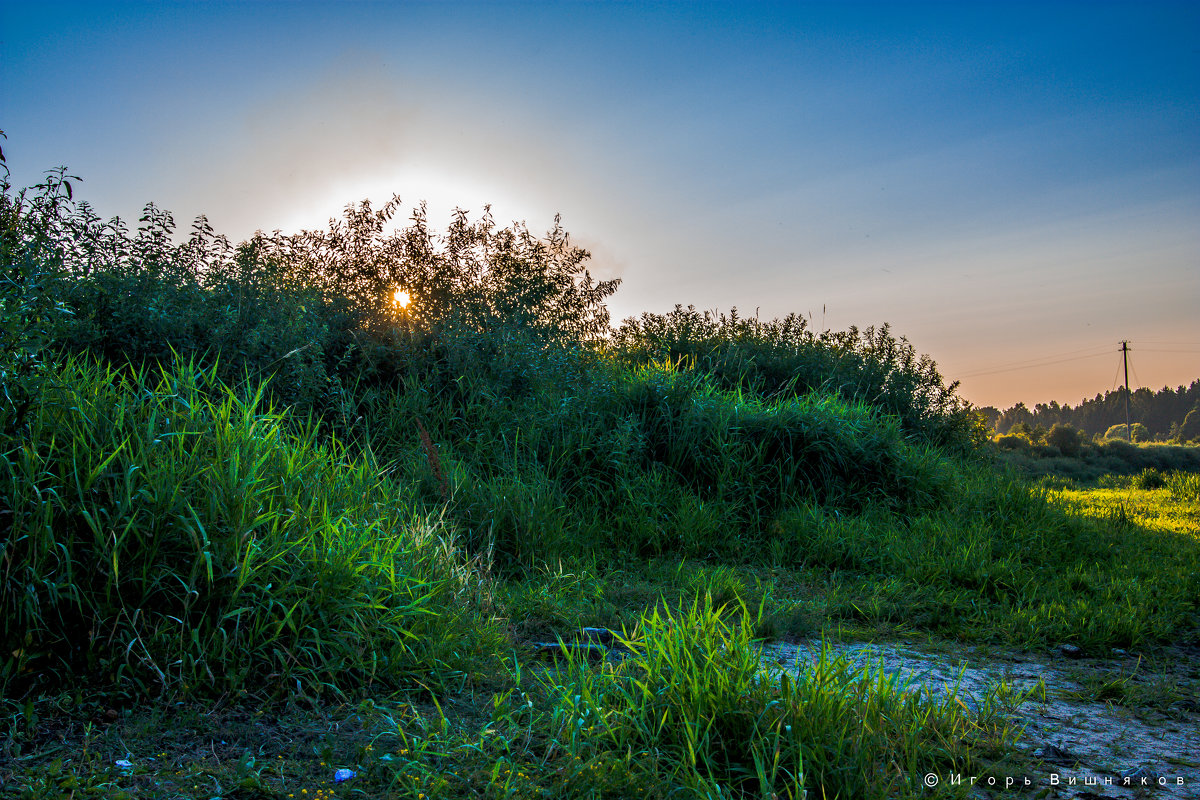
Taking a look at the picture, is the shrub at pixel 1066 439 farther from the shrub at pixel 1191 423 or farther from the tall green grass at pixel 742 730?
the shrub at pixel 1191 423

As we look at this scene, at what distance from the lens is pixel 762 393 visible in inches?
409

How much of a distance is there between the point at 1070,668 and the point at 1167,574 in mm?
2597

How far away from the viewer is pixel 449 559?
372 cm

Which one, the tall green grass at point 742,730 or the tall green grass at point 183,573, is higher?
the tall green grass at point 183,573

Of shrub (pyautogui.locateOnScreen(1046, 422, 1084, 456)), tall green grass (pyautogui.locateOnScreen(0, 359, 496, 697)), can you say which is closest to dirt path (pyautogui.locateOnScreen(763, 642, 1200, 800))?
tall green grass (pyautogui.locateOnScreen(0, 359, 496, 697))

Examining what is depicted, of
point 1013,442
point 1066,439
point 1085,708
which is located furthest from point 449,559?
point 1066,439

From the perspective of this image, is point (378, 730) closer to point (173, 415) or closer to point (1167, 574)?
point (173, 415)

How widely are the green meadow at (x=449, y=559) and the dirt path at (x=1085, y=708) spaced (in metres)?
0.16

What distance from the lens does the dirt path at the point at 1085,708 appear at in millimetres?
2271

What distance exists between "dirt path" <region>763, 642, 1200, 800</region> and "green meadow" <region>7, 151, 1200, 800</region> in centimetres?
16

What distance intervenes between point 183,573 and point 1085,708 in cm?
→ 371

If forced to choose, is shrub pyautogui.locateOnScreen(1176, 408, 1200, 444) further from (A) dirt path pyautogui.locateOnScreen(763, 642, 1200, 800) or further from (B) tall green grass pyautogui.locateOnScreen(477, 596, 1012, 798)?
(B) tall green grass pyautogui.locateOnScreen(477, 596, 1012, 798)

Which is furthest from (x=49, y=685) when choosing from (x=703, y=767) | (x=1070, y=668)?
(x=1070, y=668)

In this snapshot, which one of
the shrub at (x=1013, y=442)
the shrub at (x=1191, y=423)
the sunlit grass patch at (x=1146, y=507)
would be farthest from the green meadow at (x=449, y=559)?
the shrub at (x=1191, y=423)
